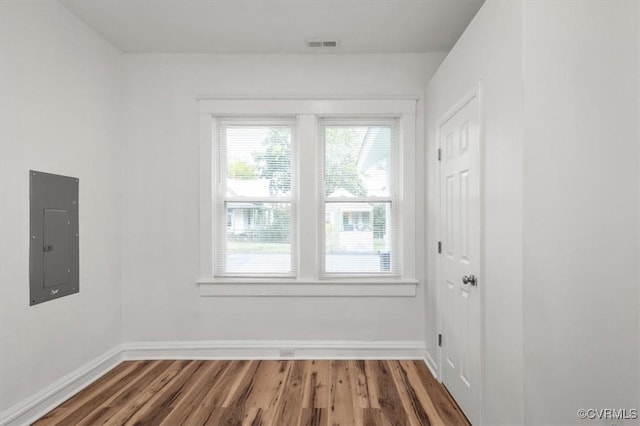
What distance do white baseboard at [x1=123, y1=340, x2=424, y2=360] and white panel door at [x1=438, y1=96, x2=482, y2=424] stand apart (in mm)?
588

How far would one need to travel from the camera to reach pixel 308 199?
11.0 ft

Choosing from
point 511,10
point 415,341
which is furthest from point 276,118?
point 415,341

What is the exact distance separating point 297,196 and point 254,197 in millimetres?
413

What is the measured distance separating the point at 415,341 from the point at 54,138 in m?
3.35

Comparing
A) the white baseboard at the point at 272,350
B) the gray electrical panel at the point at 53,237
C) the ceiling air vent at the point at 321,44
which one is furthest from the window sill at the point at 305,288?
the ceiling air vent at the point at 321,44

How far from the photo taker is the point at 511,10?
174cm

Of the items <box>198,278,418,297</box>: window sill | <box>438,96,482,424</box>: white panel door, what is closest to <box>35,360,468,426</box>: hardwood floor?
<box>438,96,482,424</box>: white panel door

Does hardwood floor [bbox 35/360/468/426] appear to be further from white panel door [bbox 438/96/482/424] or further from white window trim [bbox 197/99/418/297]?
white window trim [bbox 197/99/418/297]

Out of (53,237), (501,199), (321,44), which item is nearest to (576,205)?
(501,199)

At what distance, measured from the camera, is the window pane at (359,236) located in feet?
11.3

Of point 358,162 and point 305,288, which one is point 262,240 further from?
point 358,162

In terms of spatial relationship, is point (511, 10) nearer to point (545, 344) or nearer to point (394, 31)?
point (394, 31)

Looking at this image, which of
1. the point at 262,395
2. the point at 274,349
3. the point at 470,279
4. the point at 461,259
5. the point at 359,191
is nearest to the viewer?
the point at 470,279

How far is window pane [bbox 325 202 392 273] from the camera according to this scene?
11.3 ft
